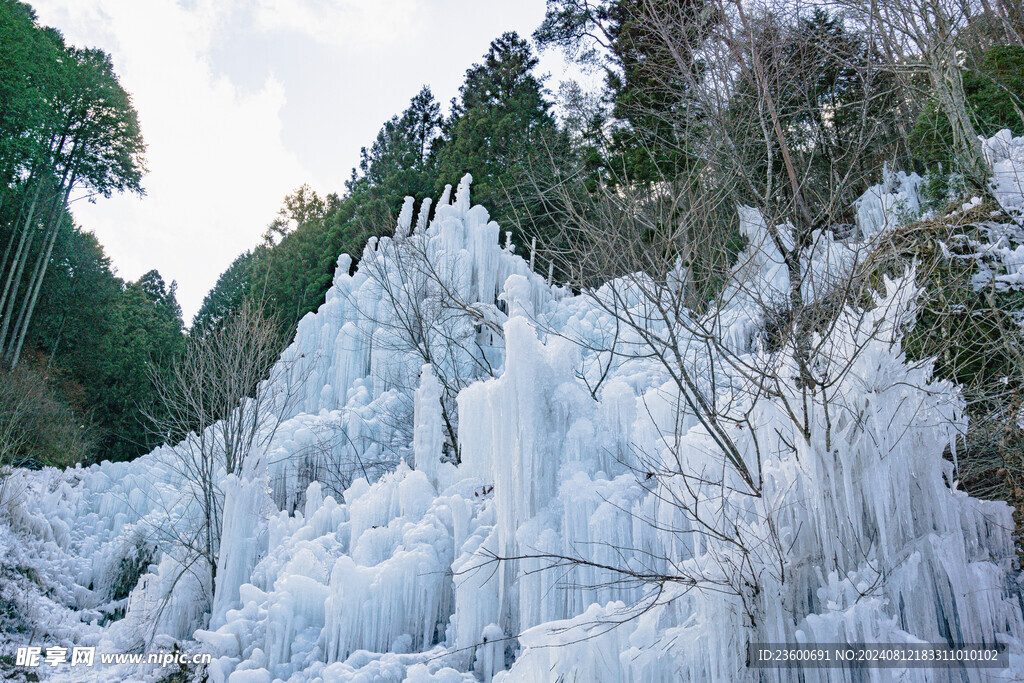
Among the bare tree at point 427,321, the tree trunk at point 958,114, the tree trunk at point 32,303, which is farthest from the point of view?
the tree trunk at point 32,303

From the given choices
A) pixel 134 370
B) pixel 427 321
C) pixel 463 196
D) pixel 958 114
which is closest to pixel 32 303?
pixel 134 370

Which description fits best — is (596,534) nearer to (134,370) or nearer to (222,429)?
(222,429)

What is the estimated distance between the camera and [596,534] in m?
5.40

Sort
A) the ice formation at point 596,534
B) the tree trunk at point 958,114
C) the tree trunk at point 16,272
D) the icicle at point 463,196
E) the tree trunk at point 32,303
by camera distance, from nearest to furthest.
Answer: the ice formation at point 596,534 < the tree trunk at point 958,114 < the icicle at point 463,196 < the tree trunk at point 32,303 < the tree trunk at point 16,272

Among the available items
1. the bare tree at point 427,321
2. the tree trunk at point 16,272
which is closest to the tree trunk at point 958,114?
the bare tree at point 427,321

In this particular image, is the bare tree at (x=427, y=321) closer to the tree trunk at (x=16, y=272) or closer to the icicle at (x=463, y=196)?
the icicle at (x=463, y=196)

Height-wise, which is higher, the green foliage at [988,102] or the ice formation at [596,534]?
the green foliage at [988,102]

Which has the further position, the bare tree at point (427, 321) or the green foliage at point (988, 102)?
the bare tree at point (427, 321)

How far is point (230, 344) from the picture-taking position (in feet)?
37.0

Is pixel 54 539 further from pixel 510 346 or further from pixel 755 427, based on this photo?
pixel 755 427

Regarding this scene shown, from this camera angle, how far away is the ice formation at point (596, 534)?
4227 mm

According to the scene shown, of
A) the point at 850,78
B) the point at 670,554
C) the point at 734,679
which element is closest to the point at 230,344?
the point at 670,554

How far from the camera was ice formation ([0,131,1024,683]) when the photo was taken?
4.23m

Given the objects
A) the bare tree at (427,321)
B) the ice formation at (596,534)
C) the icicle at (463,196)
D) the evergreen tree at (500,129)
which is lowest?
the ice formation at (596,534)
